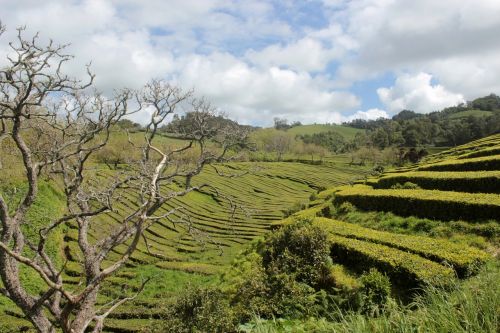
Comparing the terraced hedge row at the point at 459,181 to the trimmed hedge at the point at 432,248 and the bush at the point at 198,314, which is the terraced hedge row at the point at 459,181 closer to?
the trimmed hedge at the point at 432,248

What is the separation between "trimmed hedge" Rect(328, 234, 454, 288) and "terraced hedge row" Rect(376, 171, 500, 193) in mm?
8343

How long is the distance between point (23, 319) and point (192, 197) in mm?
41803

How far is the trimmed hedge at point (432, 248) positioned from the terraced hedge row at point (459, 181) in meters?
6.54

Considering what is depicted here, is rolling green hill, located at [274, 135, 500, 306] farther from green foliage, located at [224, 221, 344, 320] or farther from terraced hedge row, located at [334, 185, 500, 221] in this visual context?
green foliage, located at [224, 221, 344, 320]

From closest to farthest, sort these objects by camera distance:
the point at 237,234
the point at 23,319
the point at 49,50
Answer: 1. the point at 49,50
2. the point at 23,319
3. the point at 237,234

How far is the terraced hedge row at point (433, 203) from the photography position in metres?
17.7

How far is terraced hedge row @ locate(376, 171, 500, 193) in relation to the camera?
20469 mm

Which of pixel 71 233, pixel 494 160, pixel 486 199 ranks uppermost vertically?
pixel 494 160

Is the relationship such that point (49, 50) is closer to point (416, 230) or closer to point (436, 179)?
point (416, 230)

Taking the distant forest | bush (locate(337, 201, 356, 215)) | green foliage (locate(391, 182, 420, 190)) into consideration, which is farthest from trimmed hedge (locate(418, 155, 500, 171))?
the distant forest

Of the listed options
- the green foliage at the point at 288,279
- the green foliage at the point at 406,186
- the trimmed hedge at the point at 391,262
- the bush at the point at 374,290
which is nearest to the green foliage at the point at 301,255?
the green foliage at the point at 288,279

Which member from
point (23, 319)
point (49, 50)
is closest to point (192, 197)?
point (23, 319)

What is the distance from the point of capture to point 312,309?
13.4 m

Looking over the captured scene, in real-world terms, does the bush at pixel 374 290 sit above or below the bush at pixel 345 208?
below
